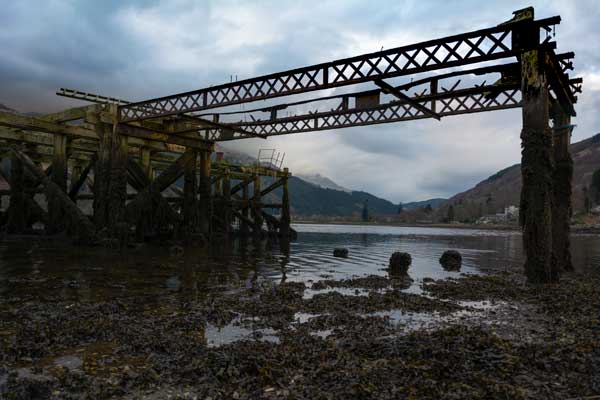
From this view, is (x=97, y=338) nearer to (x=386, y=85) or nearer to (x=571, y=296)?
(x=571, y=296)

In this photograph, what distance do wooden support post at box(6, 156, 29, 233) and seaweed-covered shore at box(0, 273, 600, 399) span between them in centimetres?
1911

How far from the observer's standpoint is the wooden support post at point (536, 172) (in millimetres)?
10523

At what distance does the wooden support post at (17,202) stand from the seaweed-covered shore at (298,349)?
62.7ft

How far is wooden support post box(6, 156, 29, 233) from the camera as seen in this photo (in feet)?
78.7

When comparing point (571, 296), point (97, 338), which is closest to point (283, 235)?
point (571, 296)

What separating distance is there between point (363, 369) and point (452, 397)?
102 cm

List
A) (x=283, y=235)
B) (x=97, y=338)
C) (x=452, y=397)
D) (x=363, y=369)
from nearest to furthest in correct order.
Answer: (x=452, y=397), (x=363, y=369), (x=97, y=338), (x=283, y=235)

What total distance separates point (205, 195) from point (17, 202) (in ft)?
36.4

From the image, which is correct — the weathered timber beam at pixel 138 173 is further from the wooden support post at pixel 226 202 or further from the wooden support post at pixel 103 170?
the wooden support post at pixel 226 202

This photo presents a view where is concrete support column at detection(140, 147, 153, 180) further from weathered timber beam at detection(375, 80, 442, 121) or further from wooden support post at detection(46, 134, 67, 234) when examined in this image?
weathered timber beam at detection(375, 80, 442, 121)

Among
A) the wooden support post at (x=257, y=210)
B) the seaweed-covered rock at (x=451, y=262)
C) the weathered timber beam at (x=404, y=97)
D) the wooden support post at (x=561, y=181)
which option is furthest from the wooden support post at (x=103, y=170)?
the wooden support post at (x=561, y=181)

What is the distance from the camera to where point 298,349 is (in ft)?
17.9

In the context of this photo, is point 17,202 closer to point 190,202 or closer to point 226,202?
point 190,202

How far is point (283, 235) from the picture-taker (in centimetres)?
3509
